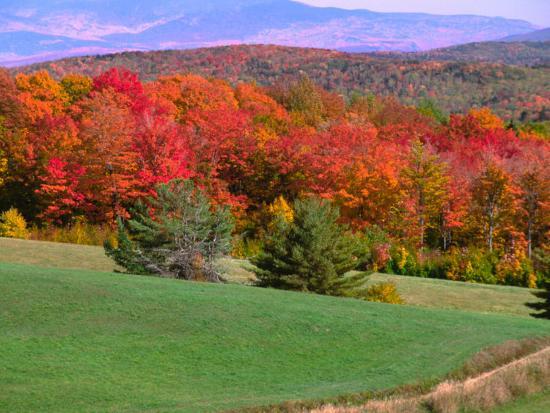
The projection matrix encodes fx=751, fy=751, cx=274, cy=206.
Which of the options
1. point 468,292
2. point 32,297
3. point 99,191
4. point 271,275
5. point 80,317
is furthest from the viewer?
point 99,191

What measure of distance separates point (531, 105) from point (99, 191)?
108352mm

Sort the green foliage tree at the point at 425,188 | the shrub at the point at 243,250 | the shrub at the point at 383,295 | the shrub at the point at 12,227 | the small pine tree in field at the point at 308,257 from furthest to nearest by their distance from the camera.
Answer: the green foliage tree at the point at 425,188, the shrub at the point at 12,227, the shrub at the point at 243,250, the shrub at the point at 383,295, the small pine tree in field at the point at 308,257

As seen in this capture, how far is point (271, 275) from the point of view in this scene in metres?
22.0

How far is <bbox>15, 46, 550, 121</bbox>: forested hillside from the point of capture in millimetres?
136000

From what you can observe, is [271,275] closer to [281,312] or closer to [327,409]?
[281,312]

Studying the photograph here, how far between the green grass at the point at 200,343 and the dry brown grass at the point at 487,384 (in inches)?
Result: 13.5

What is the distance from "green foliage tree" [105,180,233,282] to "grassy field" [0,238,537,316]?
1.66 metres

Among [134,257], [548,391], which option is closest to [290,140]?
[134,257]

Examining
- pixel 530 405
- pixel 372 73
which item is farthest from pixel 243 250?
pixel 372 73

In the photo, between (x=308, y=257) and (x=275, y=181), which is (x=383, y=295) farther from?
(x=275, y=181)

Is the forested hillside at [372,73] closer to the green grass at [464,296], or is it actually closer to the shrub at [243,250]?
the shrub at [243,250]

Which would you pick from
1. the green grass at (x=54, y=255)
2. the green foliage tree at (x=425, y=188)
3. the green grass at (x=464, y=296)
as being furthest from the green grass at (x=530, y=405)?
the green foliage tree at (x=425, y=188)

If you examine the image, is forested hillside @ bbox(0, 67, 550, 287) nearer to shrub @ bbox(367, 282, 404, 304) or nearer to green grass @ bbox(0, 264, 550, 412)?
shrub @ bbox(367, 282, 404, 304)

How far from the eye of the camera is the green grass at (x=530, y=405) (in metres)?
11.8
